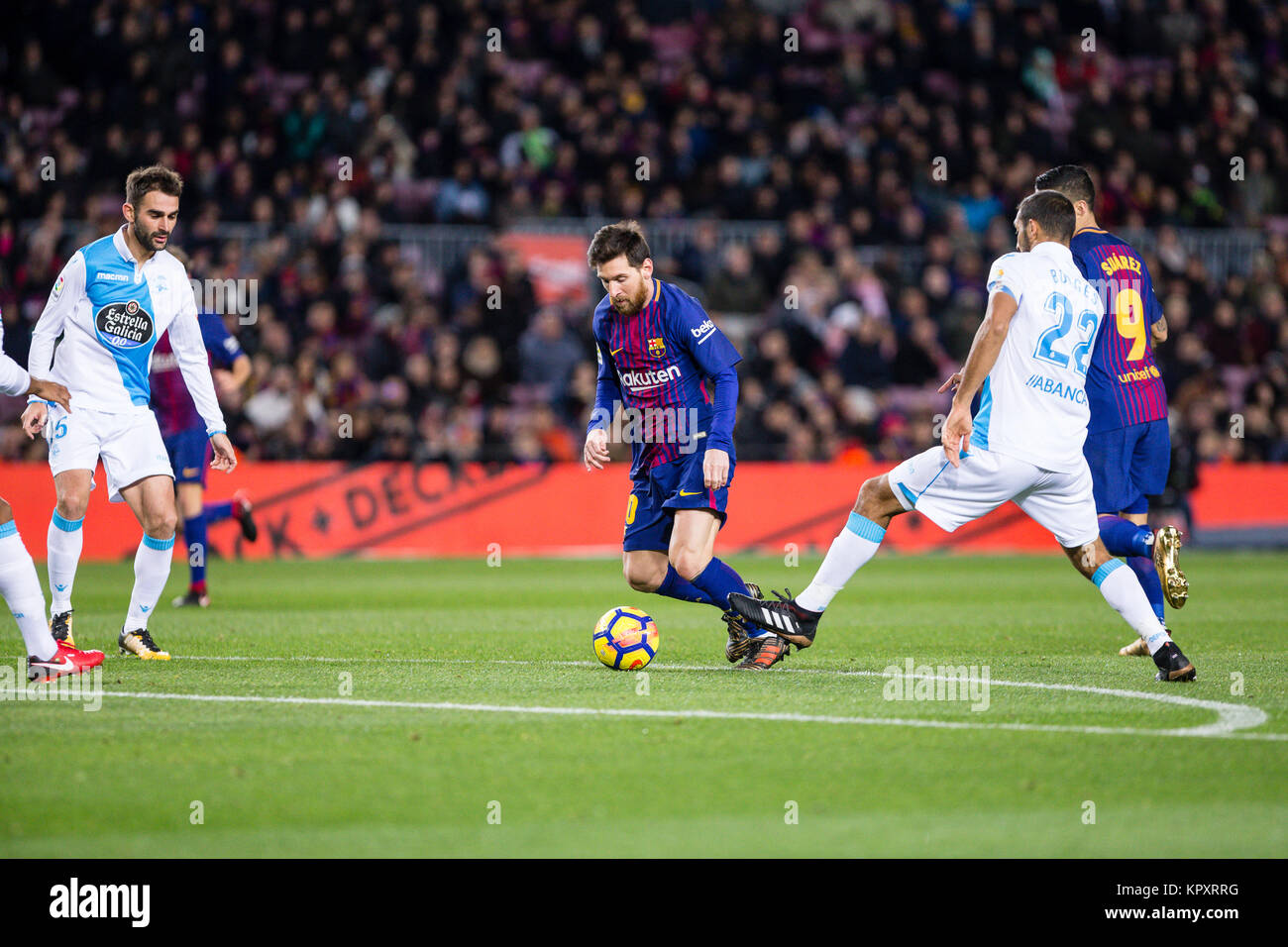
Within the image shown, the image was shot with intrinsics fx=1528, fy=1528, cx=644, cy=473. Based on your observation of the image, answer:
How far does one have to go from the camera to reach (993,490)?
6852mm

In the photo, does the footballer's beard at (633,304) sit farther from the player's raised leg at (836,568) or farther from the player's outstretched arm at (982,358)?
the player's outstretched arm at (982,358)

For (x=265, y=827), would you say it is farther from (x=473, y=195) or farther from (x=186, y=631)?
(x=473, y=195)

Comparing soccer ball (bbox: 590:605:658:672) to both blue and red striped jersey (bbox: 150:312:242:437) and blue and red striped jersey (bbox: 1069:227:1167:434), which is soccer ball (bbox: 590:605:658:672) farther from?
blue and red striped jersey (bbox: 150:312:242:437)

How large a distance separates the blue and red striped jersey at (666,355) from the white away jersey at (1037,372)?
4.42ft

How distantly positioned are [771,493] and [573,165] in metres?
6.12

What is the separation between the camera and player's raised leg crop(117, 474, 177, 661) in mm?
7719

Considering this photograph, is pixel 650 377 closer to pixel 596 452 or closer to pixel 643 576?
pixel 596 452

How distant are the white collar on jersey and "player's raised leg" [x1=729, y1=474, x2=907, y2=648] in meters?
1.24

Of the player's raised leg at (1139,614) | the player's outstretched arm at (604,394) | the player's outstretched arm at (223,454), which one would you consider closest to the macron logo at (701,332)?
the player's outstretched arm at (604,394)

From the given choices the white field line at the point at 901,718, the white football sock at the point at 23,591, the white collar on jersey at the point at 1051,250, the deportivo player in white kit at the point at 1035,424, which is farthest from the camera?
the white collar on jersey at the point at 1051,250

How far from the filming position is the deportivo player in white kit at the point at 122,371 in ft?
24.8

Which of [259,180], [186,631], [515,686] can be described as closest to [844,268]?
[259,180]
